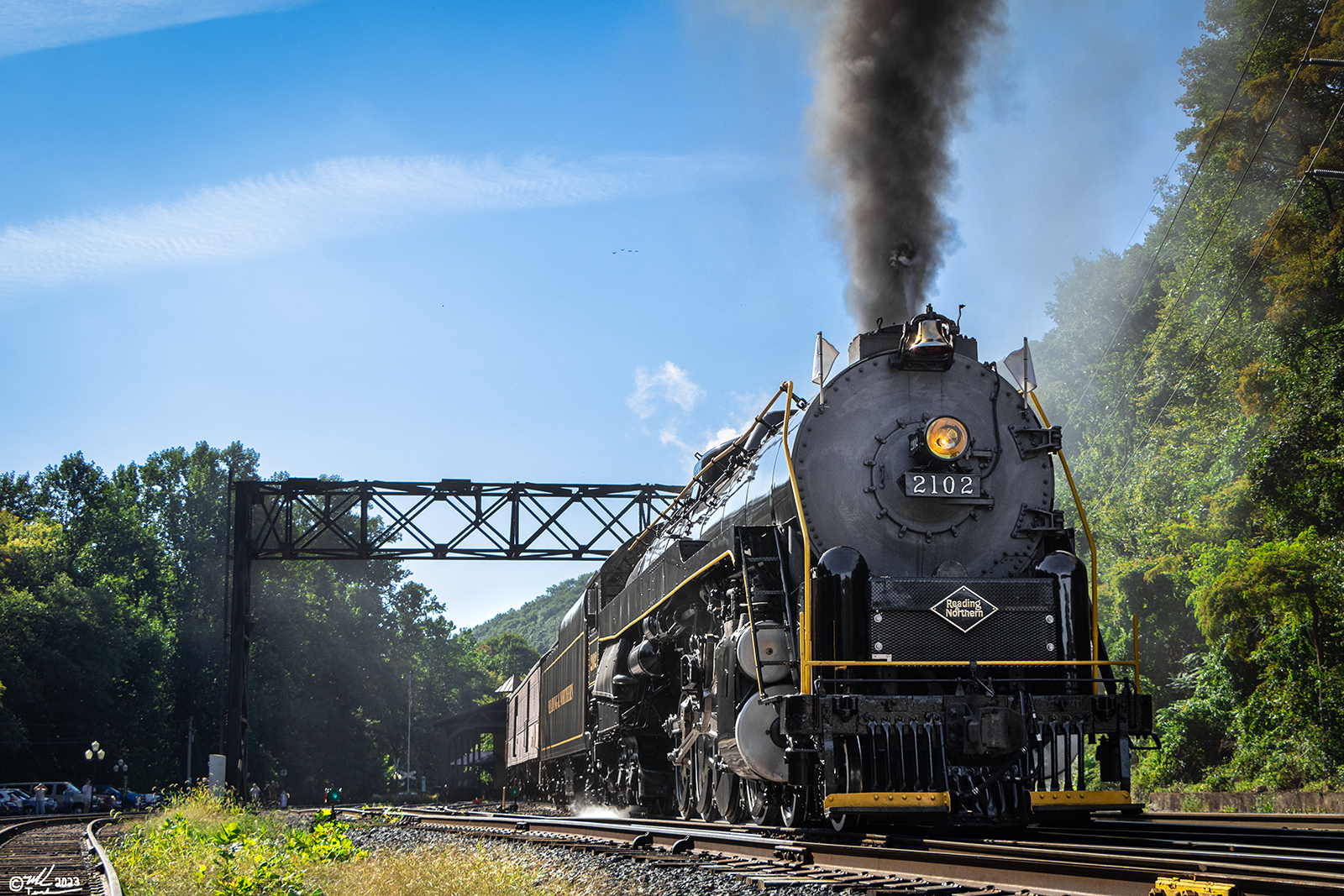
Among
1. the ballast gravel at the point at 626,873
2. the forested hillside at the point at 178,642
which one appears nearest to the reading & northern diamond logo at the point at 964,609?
the ballast gravel at the point at 626,873

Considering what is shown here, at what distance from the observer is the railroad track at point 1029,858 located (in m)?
5.37

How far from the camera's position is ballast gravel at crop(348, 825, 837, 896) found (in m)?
6.24

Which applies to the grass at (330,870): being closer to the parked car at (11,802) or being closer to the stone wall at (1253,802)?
the stone wall at (1253,802)

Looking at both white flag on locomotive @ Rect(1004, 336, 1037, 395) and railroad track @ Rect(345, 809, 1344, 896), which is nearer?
railroad track @ Rect(345, 809, 1344, 896)

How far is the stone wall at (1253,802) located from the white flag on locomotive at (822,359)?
8546 millimetres

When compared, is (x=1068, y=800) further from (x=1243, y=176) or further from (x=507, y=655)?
(x=507, y=655)

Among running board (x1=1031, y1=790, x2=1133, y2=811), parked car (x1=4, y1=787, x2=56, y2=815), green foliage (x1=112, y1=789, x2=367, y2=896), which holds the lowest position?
parked car (x1=4, y1=787, x2=56, y2=815)

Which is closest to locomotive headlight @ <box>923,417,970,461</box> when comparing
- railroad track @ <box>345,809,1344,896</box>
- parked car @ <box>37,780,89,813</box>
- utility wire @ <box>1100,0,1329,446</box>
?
railroad track @ <box>345,809,1344,896</box>

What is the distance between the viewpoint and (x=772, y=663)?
9102 millimetres

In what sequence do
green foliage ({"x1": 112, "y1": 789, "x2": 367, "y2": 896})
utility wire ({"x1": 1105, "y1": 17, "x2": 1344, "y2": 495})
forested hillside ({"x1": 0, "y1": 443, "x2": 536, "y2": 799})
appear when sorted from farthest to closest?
forested hillside ({"x1": 0, "y1": 443, "x2": 536, "y2": 799}) → utility wire ({"x1": 1105, "y1": 17, "x2": 1344, "y2": 495}) → green foliage ({"x1": 112, "y1": 789, "x2": 367, "y2": 896})

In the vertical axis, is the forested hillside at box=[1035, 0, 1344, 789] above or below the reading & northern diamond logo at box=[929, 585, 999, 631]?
above

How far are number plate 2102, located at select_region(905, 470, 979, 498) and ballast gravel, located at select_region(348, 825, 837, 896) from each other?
369 cm

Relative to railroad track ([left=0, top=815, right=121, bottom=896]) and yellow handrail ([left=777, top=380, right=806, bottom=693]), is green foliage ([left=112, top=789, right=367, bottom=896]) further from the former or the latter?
yellow handrail ([left=777, top=380, right=806, bottom=693])

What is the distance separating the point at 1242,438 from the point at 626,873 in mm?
25091
